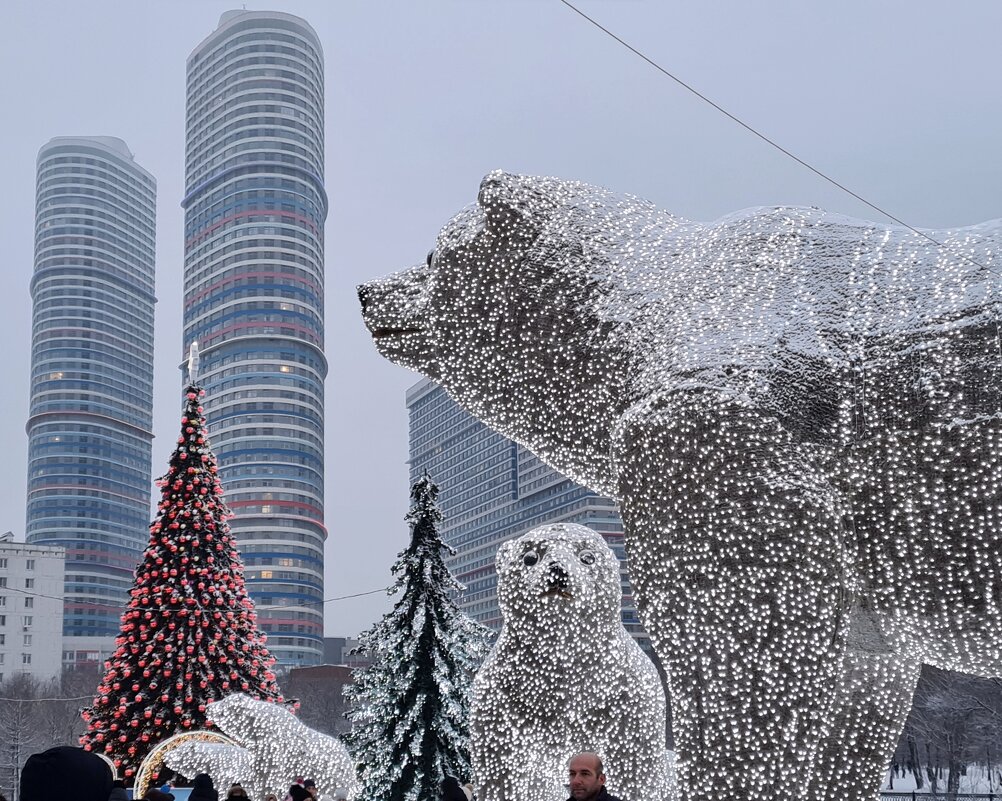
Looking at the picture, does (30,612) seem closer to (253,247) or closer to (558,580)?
(253,247)

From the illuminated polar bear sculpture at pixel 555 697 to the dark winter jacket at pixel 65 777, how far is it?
4.53 metres

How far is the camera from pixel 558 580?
6656mm

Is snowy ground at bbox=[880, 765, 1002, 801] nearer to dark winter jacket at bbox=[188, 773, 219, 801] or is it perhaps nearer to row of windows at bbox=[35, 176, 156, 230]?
dark winter jacket at bbox=[188, 773, 219, 801]

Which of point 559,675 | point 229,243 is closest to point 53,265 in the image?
point 229,243

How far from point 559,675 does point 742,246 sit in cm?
366

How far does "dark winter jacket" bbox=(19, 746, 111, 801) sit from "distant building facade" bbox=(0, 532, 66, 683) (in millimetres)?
77036

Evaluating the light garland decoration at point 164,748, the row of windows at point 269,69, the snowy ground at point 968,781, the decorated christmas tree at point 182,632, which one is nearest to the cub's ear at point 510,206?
the light garland decoration at point 164,748

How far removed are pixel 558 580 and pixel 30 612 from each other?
3099 inches

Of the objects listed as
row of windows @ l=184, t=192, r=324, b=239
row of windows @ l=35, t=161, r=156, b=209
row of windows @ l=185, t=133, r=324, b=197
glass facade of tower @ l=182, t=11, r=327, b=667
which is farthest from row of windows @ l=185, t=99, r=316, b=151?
row of windows @ l=35, t=161, r=156, b=209

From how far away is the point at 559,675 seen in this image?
674 cm

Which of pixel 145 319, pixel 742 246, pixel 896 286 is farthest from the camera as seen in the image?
pixel 145 319

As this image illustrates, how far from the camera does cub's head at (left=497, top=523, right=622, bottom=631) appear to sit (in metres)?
6.72

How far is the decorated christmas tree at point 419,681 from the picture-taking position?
1405 cm

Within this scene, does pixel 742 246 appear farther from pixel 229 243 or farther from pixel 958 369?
pixel 229 243
